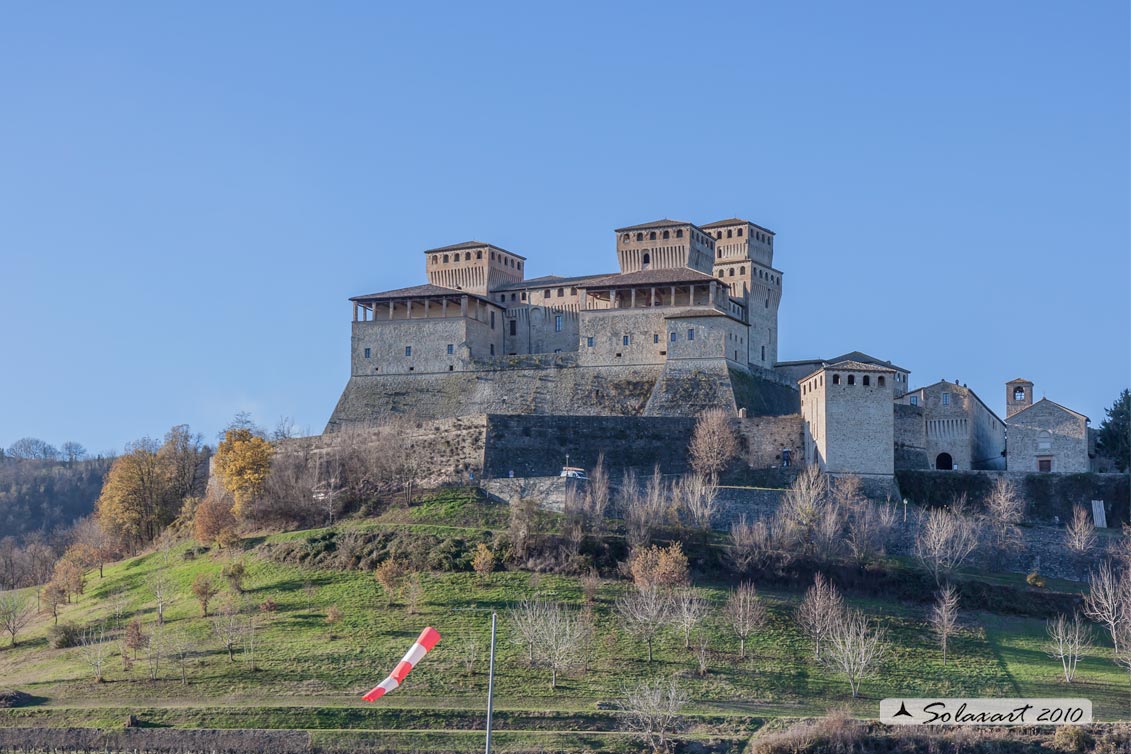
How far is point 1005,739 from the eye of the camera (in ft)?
150

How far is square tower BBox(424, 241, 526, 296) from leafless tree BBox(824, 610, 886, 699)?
3484cm

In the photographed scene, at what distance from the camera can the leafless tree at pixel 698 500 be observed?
60250 millimetres

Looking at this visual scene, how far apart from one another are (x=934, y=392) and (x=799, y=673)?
2193 centimetres

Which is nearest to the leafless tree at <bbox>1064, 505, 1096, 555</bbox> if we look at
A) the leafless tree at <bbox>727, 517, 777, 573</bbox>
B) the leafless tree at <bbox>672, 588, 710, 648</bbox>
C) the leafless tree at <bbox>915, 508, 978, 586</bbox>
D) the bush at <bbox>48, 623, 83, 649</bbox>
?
the leafless tree at <bbox>915, 508, 978, 586</bbox>

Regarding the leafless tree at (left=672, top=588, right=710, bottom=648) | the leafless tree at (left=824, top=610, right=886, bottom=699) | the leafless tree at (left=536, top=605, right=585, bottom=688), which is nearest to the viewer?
the leafless tree at (left=536, top=605, right=585, bottom=688)

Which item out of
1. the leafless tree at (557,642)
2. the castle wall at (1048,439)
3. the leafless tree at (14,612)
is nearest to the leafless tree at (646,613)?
the leafless tree at (557,642)

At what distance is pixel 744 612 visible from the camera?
5284 cm

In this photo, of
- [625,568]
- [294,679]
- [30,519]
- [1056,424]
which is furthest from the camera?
[30,519]

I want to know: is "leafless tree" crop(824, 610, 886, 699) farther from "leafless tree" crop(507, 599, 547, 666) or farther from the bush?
the bush

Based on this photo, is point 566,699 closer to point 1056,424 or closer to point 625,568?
point 625,568

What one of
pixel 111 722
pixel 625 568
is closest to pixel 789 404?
pixel 625 568

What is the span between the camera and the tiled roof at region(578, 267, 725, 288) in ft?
247

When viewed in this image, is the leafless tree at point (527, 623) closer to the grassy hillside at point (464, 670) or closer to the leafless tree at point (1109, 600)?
the grassy hillside at point (464, 670)

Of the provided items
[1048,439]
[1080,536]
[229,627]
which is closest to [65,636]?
[229,627]
